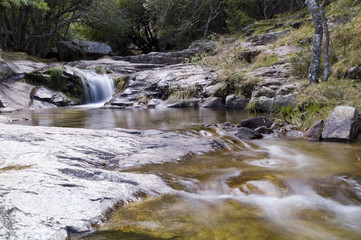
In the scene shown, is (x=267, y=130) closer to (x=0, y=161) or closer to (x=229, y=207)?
(x=229, y=207)

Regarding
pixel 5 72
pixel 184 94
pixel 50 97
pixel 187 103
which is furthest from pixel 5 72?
pixel 187 103

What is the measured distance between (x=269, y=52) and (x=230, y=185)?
10319mm

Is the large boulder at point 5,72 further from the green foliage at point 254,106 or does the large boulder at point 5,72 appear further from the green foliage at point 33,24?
the green foliage at point 254,106

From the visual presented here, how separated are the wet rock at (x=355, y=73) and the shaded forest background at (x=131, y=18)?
1075 cm

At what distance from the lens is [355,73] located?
23.0ft

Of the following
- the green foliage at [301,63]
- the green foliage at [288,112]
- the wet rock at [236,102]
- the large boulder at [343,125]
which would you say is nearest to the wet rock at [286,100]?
the green foliage at [288,112]

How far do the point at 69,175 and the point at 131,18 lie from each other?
77.6 ft

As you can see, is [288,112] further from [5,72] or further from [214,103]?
[5,72]

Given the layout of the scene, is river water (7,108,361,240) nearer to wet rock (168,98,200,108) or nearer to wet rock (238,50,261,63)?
wet rock (168,98,200,108)

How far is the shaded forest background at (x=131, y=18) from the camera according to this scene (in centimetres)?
1816

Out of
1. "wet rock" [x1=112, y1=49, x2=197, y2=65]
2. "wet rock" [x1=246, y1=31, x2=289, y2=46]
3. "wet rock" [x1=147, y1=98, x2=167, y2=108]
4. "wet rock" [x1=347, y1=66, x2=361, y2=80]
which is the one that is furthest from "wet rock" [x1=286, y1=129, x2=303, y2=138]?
"wet rock" [x1=112, y1=49, x2=197, y2=65]

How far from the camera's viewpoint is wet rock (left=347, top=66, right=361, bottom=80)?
6.93 meters

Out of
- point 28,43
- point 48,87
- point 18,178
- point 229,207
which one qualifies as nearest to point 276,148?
point 229,207

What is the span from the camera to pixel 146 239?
1.85 m
